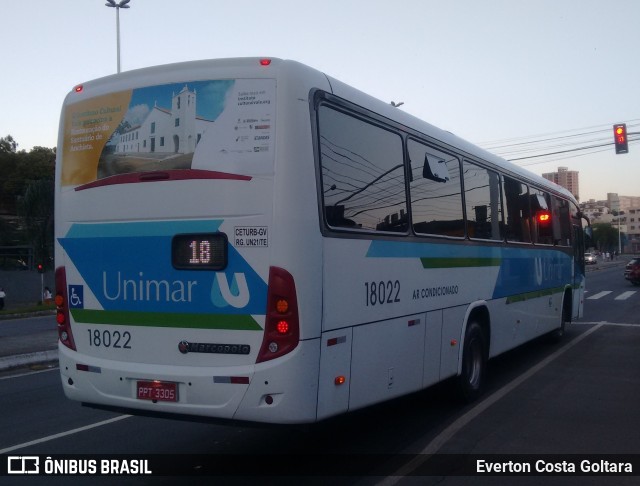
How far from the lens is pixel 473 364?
934 centimetres

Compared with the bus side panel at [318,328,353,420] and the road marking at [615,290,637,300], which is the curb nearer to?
the bus side panel at [318,328,353,420]

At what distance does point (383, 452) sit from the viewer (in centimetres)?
706

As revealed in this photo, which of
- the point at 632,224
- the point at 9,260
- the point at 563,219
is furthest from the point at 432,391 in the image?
the point at 632,224

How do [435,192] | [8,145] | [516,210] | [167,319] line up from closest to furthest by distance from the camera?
[167,319], [435,192], [516,210], [8,145]

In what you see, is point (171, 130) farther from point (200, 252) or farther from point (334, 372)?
point (334, 372)

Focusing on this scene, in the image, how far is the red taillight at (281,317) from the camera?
5520 millimetres

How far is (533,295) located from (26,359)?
9.68 m

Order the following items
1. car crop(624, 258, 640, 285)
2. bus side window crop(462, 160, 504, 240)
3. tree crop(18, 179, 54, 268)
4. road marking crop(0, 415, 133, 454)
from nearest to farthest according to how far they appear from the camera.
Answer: road marking crop(0, 415, 133, 454)
bus side window crop(462, 160, 504, 240)
car crop(624, 258, 640, 285)
tree crop(18, 179, 54, 268)

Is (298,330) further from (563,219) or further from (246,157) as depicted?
(563,219)

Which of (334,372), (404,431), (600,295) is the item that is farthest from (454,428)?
(600,295)

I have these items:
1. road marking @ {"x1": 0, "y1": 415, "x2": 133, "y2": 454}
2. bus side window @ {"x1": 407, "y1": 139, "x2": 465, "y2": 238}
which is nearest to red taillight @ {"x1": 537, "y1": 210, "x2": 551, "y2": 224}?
→ bus side window @ {"x1": 407, "y1": 139, "x2": 465, "y2": 238}

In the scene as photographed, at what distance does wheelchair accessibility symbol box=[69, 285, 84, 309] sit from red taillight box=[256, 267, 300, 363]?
2.02 metres

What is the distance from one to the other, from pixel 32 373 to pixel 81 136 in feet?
25.1

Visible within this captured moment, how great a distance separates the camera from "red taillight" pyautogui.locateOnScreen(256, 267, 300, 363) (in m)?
5.52
